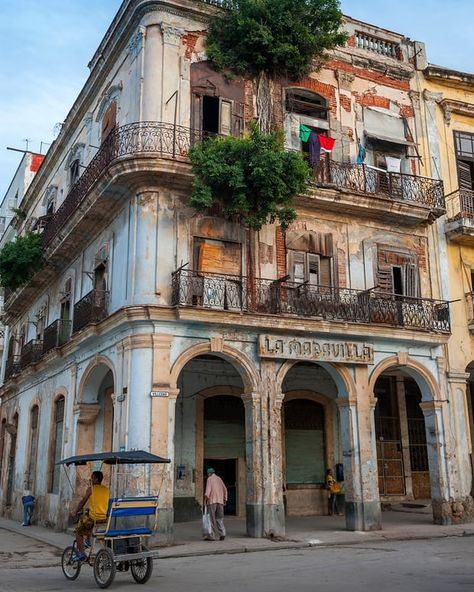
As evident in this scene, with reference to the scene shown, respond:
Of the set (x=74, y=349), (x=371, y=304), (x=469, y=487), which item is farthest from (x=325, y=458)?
(x=74, y=349)

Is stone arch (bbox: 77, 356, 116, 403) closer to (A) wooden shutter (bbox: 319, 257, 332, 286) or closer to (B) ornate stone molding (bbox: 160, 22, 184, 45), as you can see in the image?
(A) wooden shutter (bbox: 319, 257, 332, 286)

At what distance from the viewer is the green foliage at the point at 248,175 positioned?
47.5 feet

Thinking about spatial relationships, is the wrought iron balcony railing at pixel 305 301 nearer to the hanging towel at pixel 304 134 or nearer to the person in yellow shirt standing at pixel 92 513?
the hanging towel at pixel 304 134

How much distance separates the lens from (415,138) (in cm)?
1919

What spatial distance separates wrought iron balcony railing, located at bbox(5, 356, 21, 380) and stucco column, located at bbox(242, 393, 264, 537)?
39.9 feet

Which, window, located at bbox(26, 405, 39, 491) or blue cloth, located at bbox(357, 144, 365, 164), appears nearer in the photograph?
blue cloth, located at bbox(357, 144, 365, 164)

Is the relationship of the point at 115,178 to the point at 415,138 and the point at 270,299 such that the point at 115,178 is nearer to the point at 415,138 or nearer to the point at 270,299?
the point at 270,299

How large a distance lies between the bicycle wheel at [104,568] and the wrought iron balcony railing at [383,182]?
10.9 metres

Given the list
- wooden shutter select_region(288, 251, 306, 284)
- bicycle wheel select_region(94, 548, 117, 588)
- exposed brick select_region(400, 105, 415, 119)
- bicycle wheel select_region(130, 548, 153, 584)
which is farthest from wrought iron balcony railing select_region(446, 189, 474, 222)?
bicycle wheel select_region(94, 548, 117, 588)

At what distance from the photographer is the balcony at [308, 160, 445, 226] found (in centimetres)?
1688

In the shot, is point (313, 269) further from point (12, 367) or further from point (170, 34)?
point (12, 367)

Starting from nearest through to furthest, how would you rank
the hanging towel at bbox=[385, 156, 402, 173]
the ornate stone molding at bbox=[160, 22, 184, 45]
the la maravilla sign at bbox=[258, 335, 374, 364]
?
the la maravilla sign at bbox=[258, 335, 374, 364], the ornate stone molding at bbox=[160, 22, 184, 45], the hanging towel at bbox=[385, 156, 402, 173]

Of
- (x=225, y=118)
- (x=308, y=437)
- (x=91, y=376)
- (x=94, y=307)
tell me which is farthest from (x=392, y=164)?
(x=91, y=376)

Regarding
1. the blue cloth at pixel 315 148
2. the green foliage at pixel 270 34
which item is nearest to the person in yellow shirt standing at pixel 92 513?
the blue cloth at pixel 315 148
